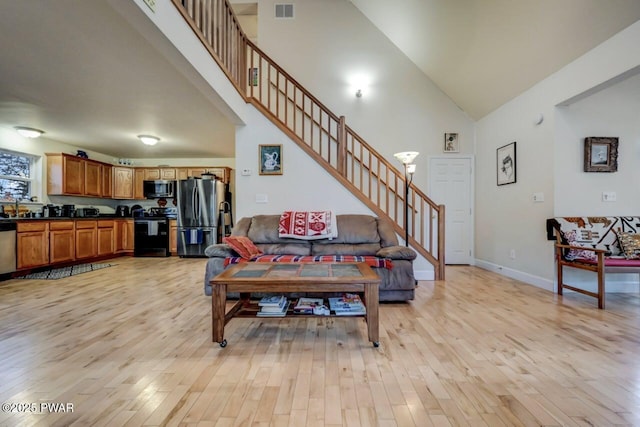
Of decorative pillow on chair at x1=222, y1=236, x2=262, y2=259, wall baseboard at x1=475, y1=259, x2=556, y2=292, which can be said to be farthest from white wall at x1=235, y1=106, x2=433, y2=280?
wall baseboard at x1=475, y1=259, x2=556, y2=292

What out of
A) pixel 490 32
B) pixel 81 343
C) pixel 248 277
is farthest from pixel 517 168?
pixel 81 343

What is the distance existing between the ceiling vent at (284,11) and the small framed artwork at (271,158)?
273 centimetres

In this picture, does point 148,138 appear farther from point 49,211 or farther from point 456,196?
point 456,196

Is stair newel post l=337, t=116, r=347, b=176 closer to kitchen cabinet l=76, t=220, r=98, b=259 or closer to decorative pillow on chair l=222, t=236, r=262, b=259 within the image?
decorative pillow on chair l=222, t=236, r=262, b=259

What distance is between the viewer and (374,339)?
204cm

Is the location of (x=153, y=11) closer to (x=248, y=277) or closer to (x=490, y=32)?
(x=248, y=277)

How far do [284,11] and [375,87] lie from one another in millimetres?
2175

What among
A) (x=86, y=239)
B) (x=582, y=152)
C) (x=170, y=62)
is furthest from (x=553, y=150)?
(x=86, y=239)

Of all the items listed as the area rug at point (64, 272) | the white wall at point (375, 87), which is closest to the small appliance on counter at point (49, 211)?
the area rug at point (64, 272)

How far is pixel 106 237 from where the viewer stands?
6000 mm

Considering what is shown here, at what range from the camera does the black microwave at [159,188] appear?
6.77 meters

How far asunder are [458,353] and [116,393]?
210 cm

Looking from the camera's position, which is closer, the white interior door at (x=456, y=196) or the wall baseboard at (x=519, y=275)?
the wall baseboard at (x=519, y=275)

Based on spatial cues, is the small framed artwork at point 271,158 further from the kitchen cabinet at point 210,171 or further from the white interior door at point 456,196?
the kitchen cabinet at point 210,171
